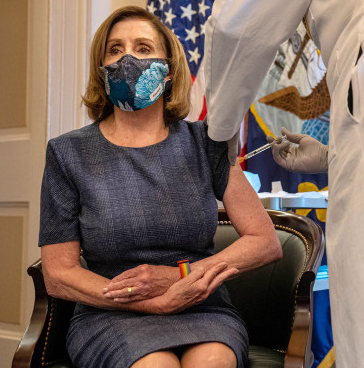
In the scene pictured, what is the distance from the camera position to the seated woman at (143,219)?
1335 millimetres

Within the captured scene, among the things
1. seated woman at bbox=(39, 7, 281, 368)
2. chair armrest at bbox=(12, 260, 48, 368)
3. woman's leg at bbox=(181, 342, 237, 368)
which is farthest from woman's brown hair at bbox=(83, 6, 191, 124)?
woman's leg at bbox=(181, 342, 237, 368)

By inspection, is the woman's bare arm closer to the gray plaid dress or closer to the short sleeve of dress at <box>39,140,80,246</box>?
the gray plaid dress

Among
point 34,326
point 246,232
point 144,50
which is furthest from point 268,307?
point 144,50

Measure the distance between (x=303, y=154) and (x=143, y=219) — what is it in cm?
44

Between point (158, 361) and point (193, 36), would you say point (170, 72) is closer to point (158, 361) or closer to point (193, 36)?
point (158, 361)

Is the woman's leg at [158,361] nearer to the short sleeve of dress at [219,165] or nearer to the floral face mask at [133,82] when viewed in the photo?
the short sleeve of dress at [219,165]

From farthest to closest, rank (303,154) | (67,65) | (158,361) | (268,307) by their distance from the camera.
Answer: (67,65), (268,307), (303,154), (158,361)

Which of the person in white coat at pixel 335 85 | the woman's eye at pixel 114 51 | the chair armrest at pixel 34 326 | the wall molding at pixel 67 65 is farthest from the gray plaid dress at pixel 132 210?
the wall molding at pixel 67 65

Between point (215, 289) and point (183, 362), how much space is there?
0.27 metres

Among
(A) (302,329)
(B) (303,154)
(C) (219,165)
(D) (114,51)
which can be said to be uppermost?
(D) (114,51)

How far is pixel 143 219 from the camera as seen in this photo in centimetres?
148

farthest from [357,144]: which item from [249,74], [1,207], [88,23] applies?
[1,207]

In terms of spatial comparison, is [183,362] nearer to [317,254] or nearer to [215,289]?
[215,289]

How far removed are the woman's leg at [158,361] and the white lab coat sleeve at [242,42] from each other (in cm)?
54
